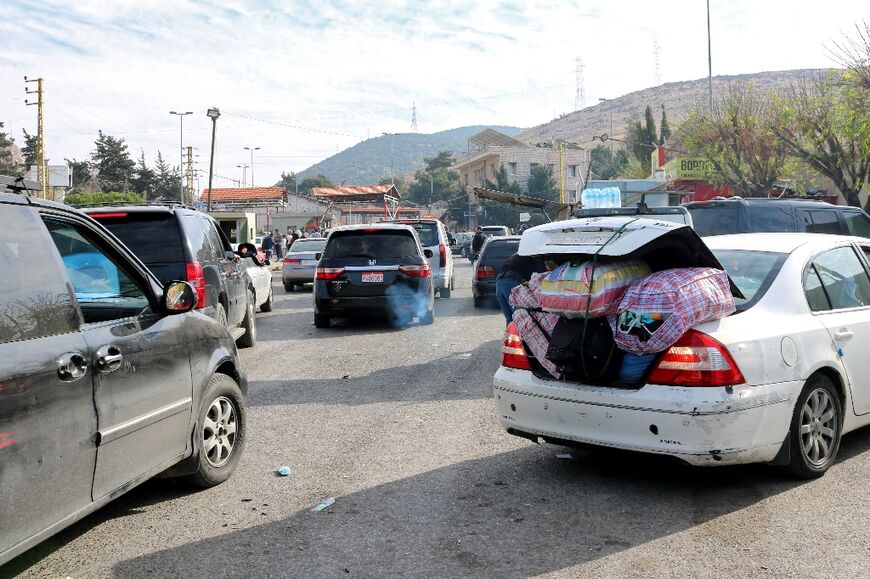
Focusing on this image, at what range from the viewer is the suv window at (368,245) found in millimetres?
13977

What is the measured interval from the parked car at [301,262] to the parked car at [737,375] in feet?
60.1

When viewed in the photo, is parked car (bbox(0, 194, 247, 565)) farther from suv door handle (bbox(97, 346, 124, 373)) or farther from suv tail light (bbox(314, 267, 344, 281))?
suv tail light (bbox(314, 267, 344, 281))

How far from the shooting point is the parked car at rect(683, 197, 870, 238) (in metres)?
12.0

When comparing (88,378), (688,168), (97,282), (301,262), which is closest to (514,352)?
(97,282)

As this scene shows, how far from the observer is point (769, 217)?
11969mm

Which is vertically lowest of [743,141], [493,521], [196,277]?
[493,521]

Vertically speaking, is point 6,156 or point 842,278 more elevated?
point 6,156

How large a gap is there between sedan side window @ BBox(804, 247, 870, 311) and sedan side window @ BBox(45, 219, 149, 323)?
429cm

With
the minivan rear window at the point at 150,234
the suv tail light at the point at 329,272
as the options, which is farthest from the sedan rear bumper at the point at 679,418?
the suv tail light at the point at 329,272

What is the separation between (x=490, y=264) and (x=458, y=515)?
1306cm

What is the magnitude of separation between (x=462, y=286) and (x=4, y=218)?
22.6 m

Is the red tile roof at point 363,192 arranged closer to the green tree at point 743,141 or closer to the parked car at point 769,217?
the green tree at point 743,141

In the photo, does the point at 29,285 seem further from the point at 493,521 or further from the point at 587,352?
the point at 587,352

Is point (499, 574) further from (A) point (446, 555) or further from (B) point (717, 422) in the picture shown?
(B) point (717, 422)
